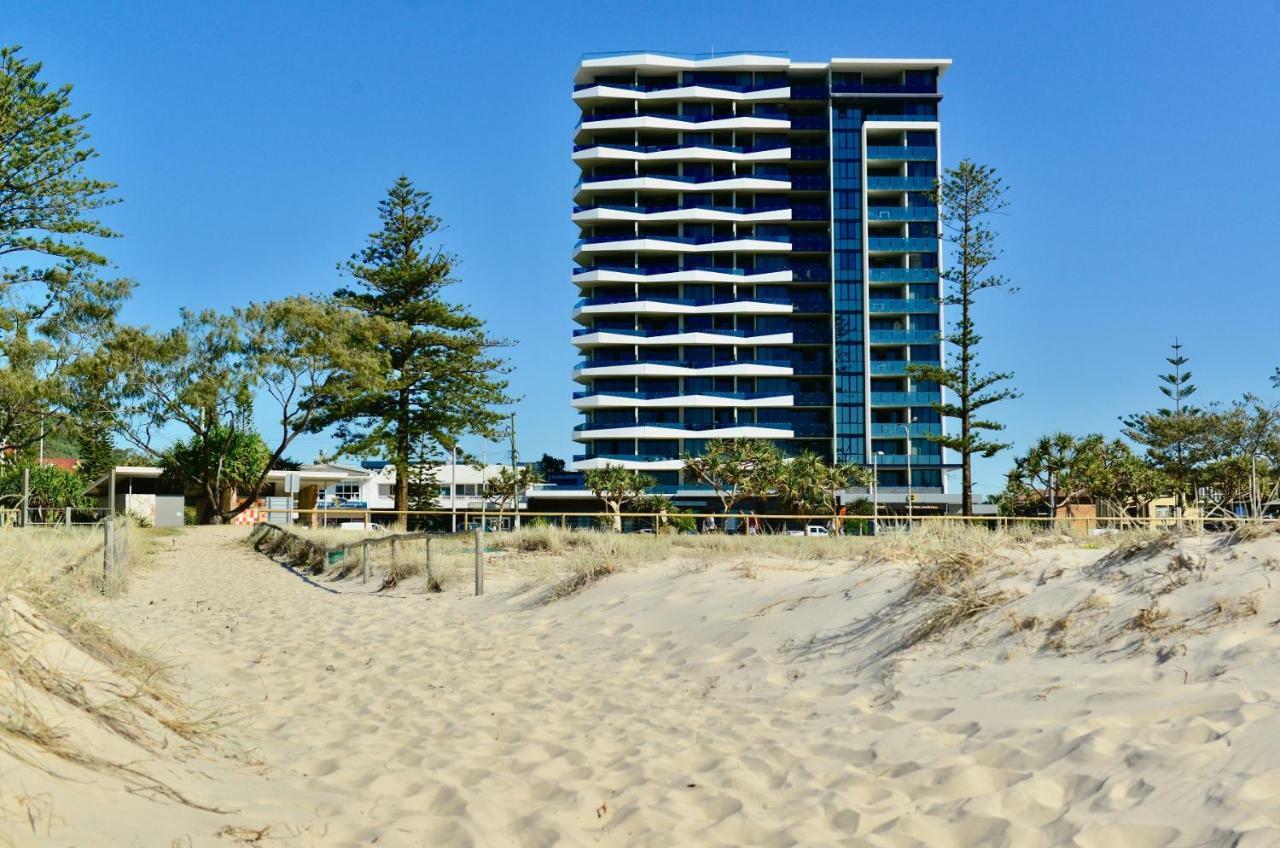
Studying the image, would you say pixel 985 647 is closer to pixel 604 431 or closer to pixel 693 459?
pixel 693 459

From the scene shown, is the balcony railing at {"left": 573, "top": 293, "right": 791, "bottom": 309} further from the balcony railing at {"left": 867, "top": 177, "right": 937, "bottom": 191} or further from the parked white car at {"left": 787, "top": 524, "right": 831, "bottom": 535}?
the parked white car at {"left": 787, "top": 524, "right": 831, "bottom": 535}

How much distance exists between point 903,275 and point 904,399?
938 centimetres

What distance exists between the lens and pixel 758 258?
78125mm

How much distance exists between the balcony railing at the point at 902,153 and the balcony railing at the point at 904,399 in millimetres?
17750

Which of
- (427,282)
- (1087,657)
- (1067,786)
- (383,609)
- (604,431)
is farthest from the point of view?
(604,431)

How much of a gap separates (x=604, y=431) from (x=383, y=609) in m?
63.0

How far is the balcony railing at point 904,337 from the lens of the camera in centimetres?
7769

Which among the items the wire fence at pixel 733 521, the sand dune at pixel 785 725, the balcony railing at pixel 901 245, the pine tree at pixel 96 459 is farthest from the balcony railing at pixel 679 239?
the sand dune at pixel 785 725

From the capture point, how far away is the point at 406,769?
16.3ft

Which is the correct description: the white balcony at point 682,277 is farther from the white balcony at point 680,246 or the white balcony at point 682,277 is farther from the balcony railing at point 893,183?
the balcony railing at point 893,183

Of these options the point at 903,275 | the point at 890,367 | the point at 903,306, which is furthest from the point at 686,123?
the point at 890,367

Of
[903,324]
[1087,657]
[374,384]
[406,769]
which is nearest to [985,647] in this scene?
[1087,657]

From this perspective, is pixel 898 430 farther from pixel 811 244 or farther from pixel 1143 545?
pixel 1143 545

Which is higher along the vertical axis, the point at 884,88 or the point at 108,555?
the point at 884,88
